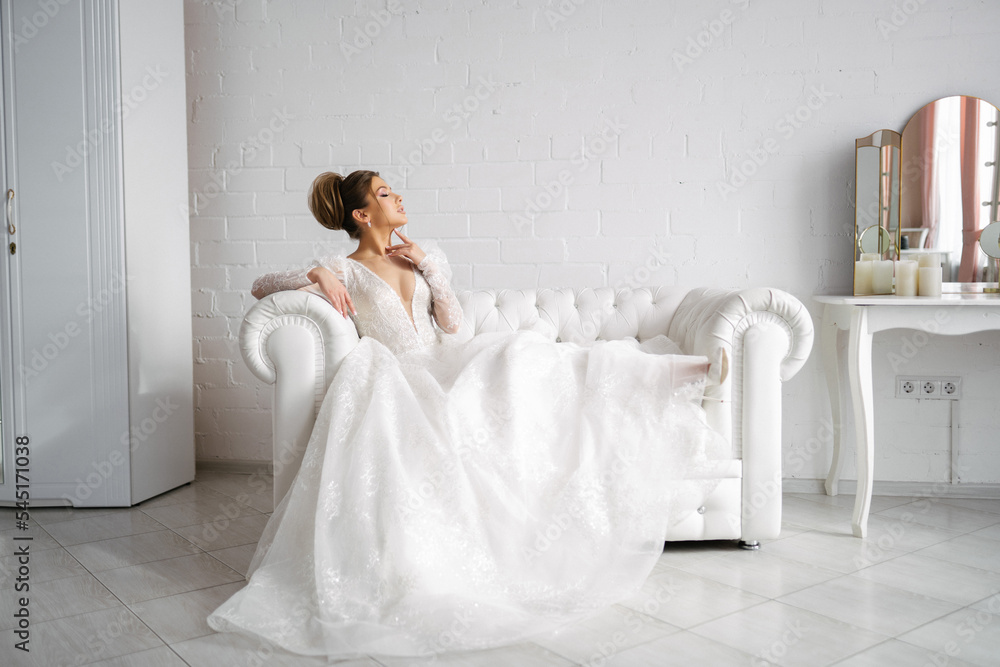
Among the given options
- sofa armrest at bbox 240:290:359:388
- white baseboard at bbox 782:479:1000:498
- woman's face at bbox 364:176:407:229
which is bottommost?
white baseboard at bbox 782:479:1000:498

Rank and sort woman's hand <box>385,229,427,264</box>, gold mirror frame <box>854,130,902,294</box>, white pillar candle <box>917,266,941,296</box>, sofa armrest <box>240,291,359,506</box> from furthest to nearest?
gold mirror frame <box>854,130,902,294</box>
white pillar candle <box>917,266,941,296</box>
woman's hand <box>385,229,427,264</box>
sofa armrest <box>240,291,359,506</box>

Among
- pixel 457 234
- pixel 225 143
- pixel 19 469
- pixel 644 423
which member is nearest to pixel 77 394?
pixel 19 469

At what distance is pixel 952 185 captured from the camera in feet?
9.52

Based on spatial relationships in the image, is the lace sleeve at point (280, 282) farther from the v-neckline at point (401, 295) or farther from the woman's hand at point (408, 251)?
the woman's hand at point (408, 251)

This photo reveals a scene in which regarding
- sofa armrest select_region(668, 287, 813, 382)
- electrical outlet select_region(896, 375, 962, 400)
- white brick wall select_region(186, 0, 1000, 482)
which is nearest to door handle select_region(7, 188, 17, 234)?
white brick wall select_region(186, 0, 1000, 482)

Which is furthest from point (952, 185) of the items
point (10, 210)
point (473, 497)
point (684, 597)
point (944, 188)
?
point (10, 210)

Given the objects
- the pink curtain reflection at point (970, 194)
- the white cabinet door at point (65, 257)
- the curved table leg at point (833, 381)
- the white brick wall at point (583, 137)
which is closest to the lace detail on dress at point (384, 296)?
the white brick wall at point (583, 137)

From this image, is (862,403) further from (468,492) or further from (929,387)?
(468,492)

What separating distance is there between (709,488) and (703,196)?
4.62 ft

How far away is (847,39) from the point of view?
3000mm

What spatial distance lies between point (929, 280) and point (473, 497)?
1.89 m

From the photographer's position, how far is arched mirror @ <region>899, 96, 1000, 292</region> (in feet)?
9.45

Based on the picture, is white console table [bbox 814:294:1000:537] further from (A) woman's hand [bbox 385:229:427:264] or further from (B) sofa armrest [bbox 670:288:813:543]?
(A) woman's hand [bbox 385:229:427:264]

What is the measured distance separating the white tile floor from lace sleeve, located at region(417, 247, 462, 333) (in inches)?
38.3
